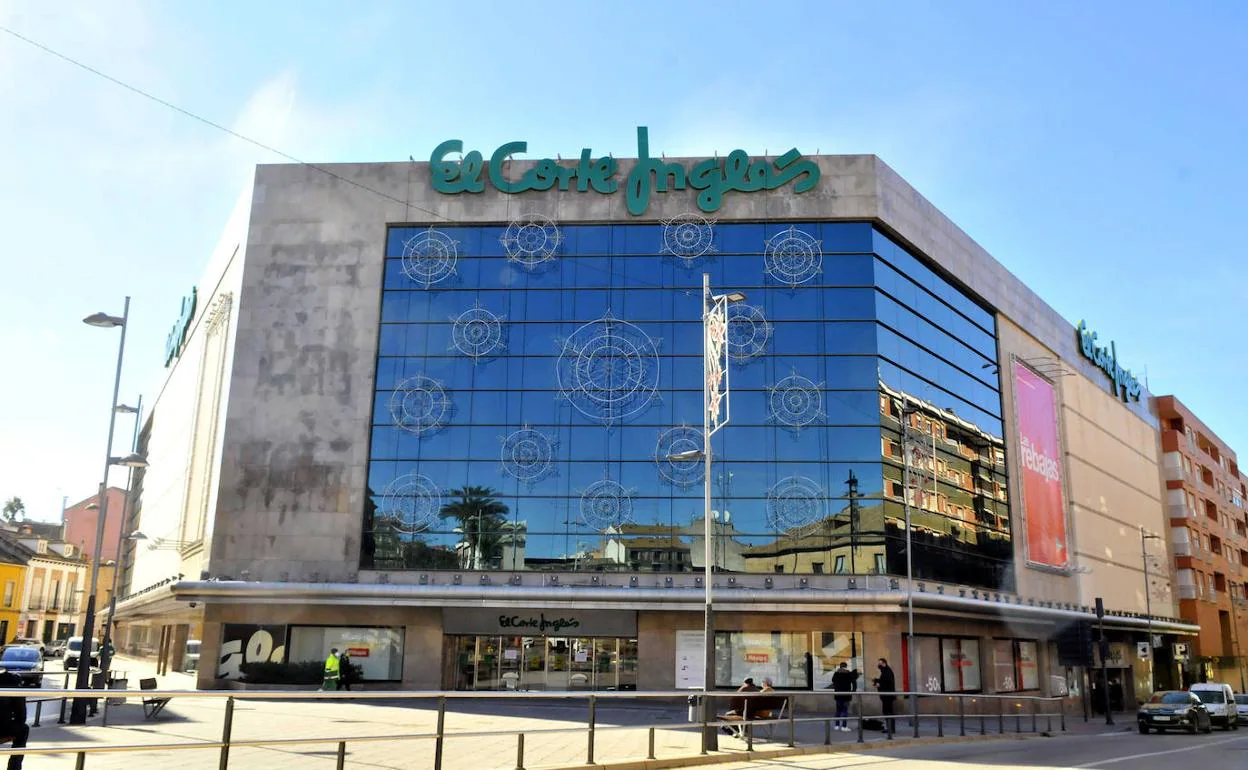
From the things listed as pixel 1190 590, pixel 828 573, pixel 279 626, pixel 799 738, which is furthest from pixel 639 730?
pixel 1190 590

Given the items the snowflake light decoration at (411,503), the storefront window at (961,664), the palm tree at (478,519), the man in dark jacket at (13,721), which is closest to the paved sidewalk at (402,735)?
the man in dark jacket at (13,721)

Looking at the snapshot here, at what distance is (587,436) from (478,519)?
5.03 meters

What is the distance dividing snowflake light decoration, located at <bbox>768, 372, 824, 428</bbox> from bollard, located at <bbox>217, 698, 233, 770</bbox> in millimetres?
27916

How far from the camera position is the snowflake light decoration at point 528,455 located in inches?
1449

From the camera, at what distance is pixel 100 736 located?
16531 mm

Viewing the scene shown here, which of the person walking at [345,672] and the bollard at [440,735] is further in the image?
the person walking at [345,672]

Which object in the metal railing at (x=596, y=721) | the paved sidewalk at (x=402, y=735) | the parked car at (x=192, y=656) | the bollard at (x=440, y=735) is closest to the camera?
the metal railing at (x=596, y=721)

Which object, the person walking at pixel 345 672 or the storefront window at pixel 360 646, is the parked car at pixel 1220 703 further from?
the person walking at pixel 345 672

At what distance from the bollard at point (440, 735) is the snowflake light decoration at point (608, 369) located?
24664mm

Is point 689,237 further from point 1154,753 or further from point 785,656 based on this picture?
point 1154,753

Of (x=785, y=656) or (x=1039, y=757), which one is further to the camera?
(x=785, y=656)

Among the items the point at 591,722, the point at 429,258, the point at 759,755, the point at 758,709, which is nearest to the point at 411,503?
the point at 429,258

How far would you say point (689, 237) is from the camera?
127 feet

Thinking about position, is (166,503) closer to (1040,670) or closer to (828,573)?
(828,573)
